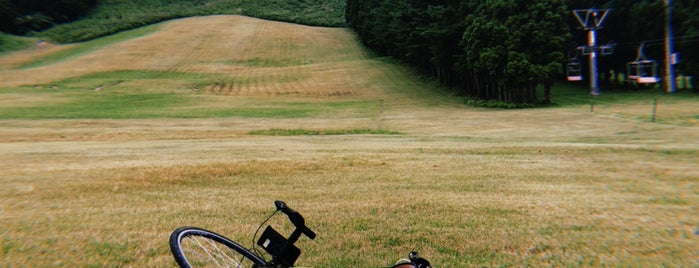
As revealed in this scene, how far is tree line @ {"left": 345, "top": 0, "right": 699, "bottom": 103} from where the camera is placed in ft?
169

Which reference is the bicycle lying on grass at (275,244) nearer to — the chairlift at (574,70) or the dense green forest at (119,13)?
the chairlift at (574,70)

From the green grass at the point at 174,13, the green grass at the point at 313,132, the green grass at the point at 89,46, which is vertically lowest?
the green grass at the point at 313,132

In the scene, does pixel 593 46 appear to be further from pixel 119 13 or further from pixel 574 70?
pixel 119 13

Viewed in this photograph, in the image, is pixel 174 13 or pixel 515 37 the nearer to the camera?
pixel 515 37

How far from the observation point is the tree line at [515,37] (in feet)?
169

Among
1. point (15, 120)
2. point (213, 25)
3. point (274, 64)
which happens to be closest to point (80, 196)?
point (15, 120)

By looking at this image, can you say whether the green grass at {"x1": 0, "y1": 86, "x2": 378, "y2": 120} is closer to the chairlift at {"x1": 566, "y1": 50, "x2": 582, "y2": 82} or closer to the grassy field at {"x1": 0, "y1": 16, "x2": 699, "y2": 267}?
the grassy field at {"x1": 0, "y1": 16, "x2": 699, "y2": 267}

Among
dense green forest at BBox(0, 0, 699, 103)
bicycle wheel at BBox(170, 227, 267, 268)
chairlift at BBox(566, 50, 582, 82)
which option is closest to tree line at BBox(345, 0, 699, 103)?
dense green forest at BBox(0, 0, 699, 103)

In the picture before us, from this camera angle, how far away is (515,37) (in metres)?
51.5

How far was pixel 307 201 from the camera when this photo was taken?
10922 mm

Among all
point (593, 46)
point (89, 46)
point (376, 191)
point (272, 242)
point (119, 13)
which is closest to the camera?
point (272, 242)

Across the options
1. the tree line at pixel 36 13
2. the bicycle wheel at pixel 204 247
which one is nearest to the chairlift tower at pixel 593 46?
the bicycle wheel at pixel 204 247

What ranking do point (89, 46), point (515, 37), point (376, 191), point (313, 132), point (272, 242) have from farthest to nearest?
point (89, 46) < point (515, 37) < point (313, 132) < point (376, 191) < point (272, 242)

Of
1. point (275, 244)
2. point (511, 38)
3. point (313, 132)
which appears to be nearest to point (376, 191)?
point (275, 244)
